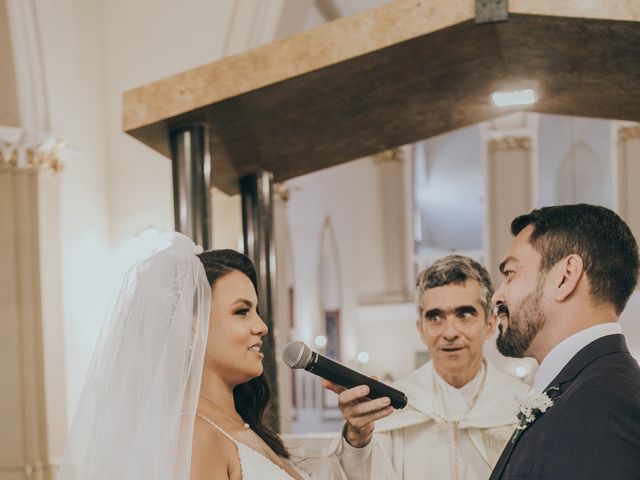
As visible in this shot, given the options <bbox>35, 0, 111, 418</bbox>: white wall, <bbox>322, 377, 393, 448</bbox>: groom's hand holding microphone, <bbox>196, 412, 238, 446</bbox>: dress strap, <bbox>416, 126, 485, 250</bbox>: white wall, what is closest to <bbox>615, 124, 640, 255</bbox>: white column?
<bbox>416, 126, 485, 250</bbox>: white wall

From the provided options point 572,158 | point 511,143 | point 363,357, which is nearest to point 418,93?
point 511,143

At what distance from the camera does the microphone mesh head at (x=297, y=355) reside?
293 centimetres

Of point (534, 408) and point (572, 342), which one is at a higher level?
point (572, 342)

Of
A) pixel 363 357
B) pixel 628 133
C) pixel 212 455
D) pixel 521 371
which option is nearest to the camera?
pixel 212 455

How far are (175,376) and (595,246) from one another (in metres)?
1.26

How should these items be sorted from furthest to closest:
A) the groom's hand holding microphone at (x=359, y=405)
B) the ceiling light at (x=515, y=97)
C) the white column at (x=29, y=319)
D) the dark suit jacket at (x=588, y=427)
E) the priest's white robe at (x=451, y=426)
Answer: the white column at (x=29, y=319) → the ceiling light at (x=515, y=97) → the priest's white robe at (x=451, y=426) → the groom's hand holding microphone at (x=359, y=405) → the dark suit jacket at (x=588, y=427)

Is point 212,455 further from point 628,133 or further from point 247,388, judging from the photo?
point 628,133

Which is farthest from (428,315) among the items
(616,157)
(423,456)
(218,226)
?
(616,157)

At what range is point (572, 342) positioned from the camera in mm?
2752

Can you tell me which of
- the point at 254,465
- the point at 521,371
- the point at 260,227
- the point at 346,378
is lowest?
the point at 521,371

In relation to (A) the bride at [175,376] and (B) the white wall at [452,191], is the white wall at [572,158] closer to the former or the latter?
(B) the white wall at [452,191]

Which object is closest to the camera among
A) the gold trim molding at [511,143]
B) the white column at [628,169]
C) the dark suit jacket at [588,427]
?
the dark suit jacket at [588,427]

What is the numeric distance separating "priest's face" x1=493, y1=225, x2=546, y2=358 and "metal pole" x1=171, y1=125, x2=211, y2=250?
6.37 ft

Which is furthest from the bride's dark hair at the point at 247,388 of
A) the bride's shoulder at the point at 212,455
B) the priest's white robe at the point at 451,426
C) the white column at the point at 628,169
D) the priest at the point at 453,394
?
the white column at the point at 628,169
